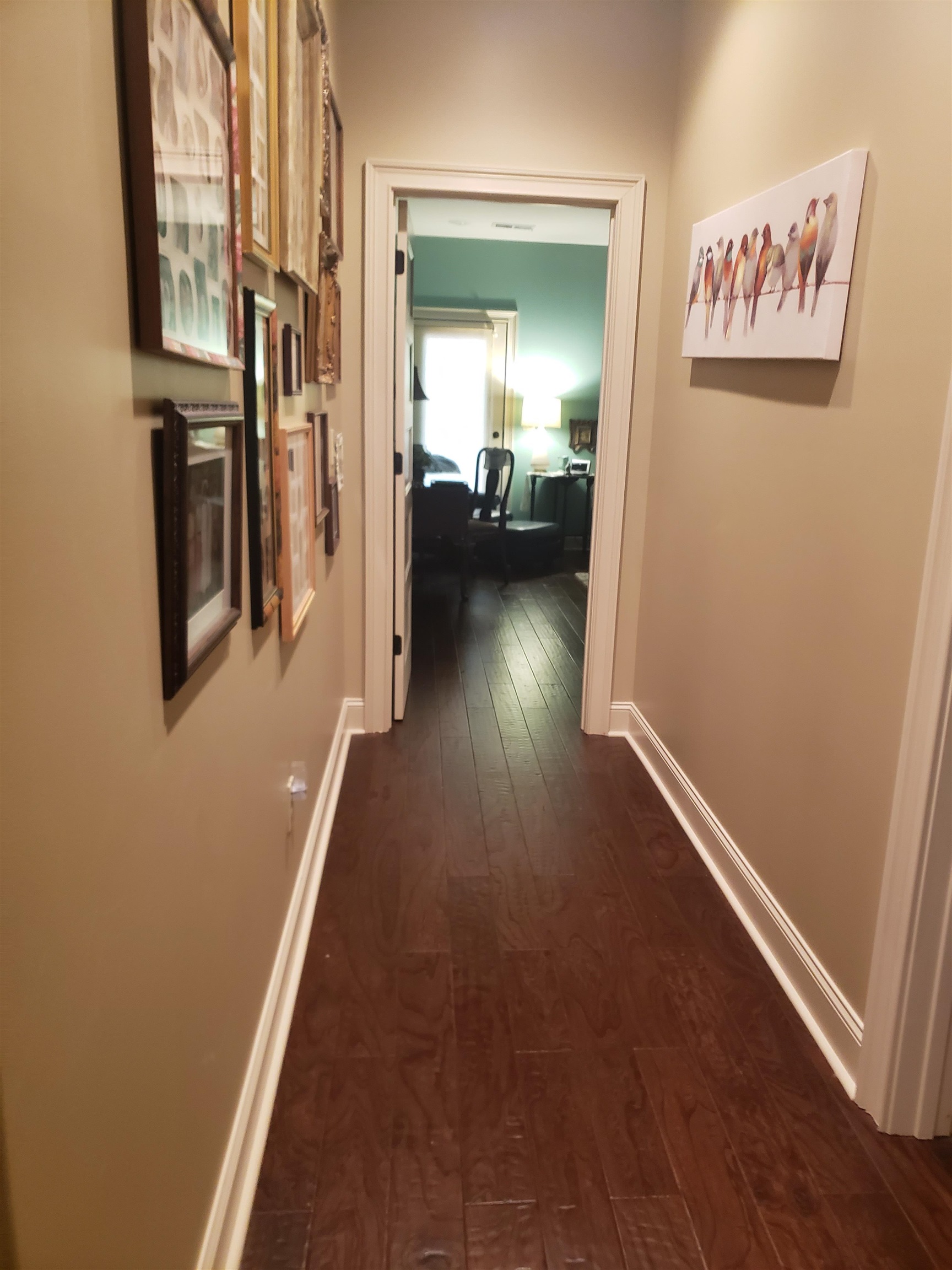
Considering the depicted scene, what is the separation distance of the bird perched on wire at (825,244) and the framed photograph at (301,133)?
3.68 ft

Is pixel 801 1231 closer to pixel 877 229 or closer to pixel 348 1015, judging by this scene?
pixel 348 1015

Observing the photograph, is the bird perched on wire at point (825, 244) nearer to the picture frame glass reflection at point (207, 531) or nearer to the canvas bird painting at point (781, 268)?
the canvas bird painting at point (781, 268)

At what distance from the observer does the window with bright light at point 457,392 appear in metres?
7.09

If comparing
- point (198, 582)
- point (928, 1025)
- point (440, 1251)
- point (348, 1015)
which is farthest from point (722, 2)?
point (440, 1251)

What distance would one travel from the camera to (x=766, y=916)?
218 centimetres

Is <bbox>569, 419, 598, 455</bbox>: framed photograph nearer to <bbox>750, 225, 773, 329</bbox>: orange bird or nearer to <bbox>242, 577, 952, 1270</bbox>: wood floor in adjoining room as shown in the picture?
<bbox>242, 577, 952, 1270</bbox>: wood floor in adjoining room

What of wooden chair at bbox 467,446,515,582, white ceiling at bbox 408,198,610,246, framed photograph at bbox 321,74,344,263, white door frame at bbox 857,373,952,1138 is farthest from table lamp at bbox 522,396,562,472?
white door frame at bbox 857,373,952,1138

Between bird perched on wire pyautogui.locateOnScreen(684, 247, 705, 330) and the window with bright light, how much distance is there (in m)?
4.41

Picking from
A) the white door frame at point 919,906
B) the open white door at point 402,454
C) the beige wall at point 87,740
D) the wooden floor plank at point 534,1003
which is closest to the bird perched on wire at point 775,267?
the white door frame at point 919,906

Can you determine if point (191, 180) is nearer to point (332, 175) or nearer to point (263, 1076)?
point (263, 1076)

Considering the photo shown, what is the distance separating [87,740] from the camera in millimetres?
747

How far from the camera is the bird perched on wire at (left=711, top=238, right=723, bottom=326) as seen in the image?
2.49 metres

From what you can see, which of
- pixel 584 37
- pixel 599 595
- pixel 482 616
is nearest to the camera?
pixel 584 37

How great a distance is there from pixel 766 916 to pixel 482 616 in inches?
130
